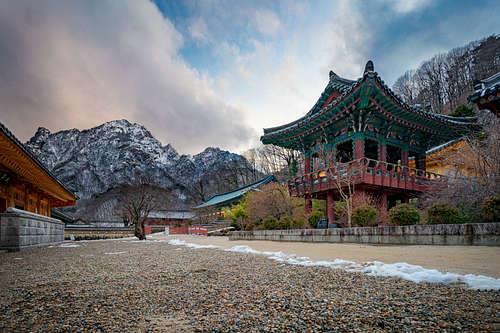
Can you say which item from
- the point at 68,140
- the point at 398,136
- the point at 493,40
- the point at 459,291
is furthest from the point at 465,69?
the point at 68,140

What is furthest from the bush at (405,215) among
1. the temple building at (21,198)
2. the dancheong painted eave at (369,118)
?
the temple building at (21,198)

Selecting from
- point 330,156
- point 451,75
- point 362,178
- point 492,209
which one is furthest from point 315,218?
point 451,75

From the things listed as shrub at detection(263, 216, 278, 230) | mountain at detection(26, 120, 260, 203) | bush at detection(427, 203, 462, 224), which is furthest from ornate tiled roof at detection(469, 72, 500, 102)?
mountain at detection(26, 120, 260, 203)

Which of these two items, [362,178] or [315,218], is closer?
[315,218]

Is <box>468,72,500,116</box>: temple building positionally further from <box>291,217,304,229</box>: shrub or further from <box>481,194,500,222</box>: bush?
<box>291,217,304,229</box>: shrub

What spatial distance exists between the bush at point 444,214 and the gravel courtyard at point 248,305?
12.4 ft

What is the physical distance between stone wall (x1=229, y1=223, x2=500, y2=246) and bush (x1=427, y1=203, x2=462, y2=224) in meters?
0.90

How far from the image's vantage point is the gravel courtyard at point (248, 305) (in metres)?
1.44

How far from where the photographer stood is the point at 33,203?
45.1ft

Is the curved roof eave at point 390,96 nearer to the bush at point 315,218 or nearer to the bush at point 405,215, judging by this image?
the bush at point 315,218

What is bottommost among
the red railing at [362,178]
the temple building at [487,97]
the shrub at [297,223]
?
the shrub at [297,223]

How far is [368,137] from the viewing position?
11.3 meters

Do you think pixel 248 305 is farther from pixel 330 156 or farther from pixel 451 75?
pixel 451 75

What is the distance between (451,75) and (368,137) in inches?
1016
